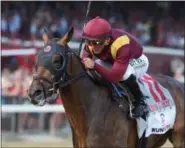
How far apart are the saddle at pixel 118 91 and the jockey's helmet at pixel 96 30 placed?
16.6 inches

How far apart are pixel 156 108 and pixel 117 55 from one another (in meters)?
1.17

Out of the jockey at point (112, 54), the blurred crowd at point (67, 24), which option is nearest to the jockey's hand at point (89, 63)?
the jockey at point (112, 54)

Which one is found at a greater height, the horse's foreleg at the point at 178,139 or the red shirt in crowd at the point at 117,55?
the red shirt in crowd at the point at 117,55

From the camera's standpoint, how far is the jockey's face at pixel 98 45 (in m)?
6.32

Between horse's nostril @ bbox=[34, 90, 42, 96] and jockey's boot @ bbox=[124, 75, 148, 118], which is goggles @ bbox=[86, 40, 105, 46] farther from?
horse's nostril @ bbox=[34, 90, 42, 96]

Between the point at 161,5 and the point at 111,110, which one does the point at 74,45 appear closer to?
the point at 161,5

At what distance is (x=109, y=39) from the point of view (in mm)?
6387

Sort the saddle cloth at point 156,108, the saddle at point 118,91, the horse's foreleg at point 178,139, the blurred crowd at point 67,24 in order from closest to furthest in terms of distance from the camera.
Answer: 1. the saddle at point 118,91
2. the saddle cloth at point 156,108
3. the horse's foreleg at point 178,139
4. the blurred crowd at point 67,24

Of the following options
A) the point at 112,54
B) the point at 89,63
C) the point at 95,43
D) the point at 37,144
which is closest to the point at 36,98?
the point at 89,63

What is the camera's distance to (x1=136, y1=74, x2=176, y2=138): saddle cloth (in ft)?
22.9

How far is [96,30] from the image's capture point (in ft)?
20.5

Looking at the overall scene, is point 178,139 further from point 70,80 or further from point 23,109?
point 23,109

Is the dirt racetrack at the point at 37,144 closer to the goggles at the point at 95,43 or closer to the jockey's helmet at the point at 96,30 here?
the goggles at the point at 95,43

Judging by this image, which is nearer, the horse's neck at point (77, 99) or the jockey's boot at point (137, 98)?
the horse's neck at point (77, 99)
